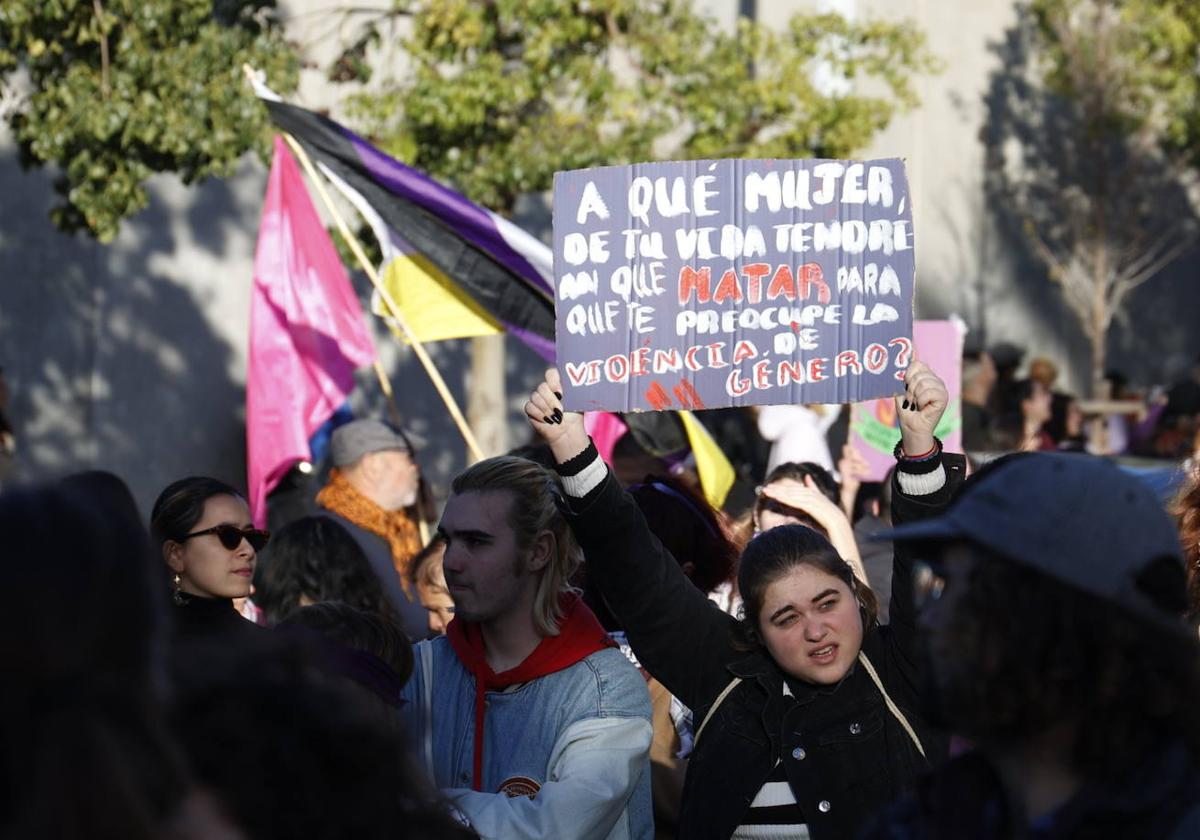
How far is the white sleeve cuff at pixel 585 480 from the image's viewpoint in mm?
3740

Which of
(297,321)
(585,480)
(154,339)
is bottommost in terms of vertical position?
(585,480)

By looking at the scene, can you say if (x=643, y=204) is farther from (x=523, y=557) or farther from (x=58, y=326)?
(x=58, y=326)

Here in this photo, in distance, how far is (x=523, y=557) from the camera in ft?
12.6

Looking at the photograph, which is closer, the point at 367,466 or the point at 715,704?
the point at 715,704

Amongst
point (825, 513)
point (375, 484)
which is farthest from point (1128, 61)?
point (825, 513)

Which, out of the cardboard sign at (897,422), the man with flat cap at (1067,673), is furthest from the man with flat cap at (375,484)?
the man with flat cap at (1067,673)

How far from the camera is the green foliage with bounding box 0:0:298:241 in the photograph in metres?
9.14

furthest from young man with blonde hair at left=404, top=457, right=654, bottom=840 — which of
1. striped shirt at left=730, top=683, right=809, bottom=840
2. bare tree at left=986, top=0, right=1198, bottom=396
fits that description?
bare tree at left=986, top=0, right=1198, bottom=396

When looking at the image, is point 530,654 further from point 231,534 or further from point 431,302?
point 431,302

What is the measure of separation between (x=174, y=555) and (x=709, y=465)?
3717 millimetres

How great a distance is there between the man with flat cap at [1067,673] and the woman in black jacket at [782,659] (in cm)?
135

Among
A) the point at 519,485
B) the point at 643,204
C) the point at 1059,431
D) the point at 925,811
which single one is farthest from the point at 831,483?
the point at 1059,431

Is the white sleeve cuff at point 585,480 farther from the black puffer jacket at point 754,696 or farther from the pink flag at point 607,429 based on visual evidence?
the pink flag at point 607,429

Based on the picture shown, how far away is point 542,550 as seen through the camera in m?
3.89
